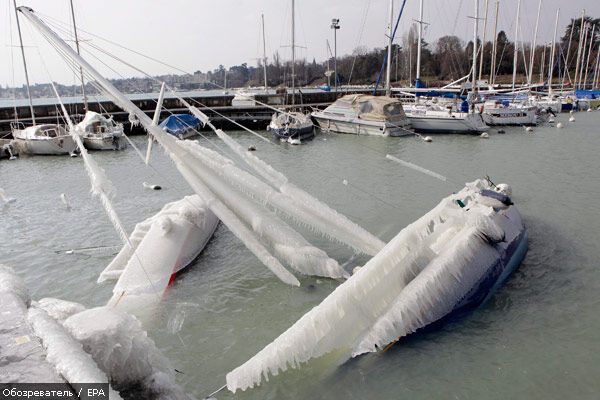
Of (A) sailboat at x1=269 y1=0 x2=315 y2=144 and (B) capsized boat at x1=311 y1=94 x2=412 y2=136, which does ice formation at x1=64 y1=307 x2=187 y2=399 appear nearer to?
(A) sailboat at x1=269 y1=0 x2=315 y2=144

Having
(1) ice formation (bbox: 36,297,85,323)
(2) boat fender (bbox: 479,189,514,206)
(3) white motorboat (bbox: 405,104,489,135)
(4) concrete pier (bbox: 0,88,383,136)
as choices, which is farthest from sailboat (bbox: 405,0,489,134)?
(1) ice formation (bbox: 36,297,85,323)

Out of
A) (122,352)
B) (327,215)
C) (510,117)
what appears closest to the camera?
(122,352)

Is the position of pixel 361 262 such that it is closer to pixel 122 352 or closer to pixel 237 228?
pixel 237 228

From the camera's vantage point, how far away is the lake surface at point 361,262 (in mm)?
7656

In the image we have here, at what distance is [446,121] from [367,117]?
752 cm

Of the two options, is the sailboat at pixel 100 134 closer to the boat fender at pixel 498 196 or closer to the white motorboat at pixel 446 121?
the white motorboat at pixel 446 121

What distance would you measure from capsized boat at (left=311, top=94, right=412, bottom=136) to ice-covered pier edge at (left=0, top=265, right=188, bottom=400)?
35.3m

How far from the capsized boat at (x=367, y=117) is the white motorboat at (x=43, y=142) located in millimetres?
24142

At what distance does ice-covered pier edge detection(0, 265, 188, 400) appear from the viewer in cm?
411

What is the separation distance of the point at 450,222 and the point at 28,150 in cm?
3608

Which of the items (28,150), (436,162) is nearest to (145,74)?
(436,162)

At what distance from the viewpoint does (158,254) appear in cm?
1150

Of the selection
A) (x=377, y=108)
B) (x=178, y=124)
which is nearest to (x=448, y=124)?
(x=377, y=108)

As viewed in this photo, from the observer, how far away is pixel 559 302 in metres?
10.1
